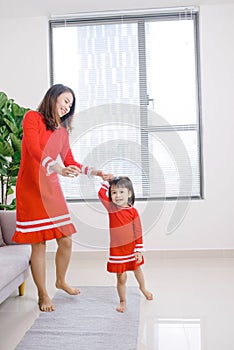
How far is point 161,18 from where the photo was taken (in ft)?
13.3

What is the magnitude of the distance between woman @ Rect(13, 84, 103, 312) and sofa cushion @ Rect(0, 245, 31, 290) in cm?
10

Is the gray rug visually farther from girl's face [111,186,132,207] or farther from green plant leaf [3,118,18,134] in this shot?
green plant leaf [3,118,18,134]

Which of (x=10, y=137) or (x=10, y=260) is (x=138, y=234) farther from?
(x=10, y=137)

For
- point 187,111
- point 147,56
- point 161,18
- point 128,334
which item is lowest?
point 128,334

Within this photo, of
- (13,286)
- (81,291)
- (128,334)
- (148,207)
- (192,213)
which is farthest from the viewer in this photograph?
(192,213)

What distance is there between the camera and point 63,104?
256 centimetres

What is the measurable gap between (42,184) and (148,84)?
1.95 meters

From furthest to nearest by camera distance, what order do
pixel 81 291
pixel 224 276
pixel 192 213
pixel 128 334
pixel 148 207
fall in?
pixel 192 213
pixel 148 207
pixel 224 276
pixel 81 291
pixel 128 334

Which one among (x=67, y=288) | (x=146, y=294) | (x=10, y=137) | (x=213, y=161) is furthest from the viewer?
(x=213, y=161)

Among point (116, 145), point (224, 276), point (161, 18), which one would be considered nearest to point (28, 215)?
point (116, 145)

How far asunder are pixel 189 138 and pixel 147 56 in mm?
877

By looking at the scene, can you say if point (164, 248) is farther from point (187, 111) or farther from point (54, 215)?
point (54, 215)

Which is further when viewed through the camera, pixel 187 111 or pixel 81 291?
pixel 187 111

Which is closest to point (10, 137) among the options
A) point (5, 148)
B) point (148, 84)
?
point (5, 148)
